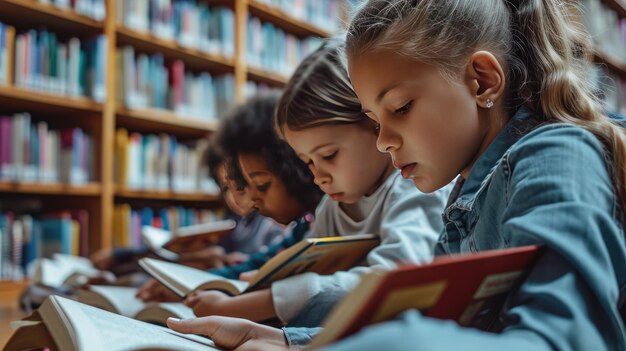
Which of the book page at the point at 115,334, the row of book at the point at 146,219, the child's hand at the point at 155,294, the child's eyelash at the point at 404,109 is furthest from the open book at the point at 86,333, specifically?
the row of book at the point at 146,219

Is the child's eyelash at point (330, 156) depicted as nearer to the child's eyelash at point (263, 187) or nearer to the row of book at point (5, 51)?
the child's eyelash at point (263, 187)

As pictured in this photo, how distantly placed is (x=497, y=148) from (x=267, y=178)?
49 cm

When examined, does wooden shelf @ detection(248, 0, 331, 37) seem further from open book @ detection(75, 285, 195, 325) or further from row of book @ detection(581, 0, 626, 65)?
open book @ detection(75, 285, 195, 325)

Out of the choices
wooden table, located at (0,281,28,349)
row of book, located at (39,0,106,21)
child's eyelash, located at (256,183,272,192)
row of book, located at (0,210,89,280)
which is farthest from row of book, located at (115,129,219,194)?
child's eyelash, located at (256,183,272,192)

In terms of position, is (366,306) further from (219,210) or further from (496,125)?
(219,210)

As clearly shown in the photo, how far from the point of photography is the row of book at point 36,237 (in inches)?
85.5

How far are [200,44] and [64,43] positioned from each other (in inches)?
23.7

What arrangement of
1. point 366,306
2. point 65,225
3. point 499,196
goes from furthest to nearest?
point 65,225 → point 499,196 → point 366,306

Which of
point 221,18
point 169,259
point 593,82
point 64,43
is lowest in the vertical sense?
point 169,259

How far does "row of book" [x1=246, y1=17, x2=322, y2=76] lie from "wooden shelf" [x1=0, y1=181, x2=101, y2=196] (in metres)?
1.05

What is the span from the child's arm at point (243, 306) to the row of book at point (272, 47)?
2237mm

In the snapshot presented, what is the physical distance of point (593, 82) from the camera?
0.70 metres

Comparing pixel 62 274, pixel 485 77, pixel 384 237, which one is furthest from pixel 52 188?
pixel 485 77

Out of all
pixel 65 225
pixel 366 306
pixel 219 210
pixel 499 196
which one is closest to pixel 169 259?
pixel 65 225
